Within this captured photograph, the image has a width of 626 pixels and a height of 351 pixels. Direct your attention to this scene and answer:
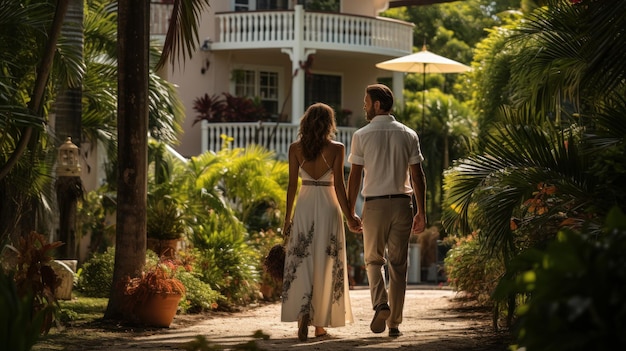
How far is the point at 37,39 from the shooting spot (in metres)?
11.7

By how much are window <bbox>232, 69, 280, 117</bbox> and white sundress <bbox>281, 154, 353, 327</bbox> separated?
21.2 metres

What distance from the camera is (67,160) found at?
553 inches

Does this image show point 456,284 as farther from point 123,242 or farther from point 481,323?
point 123,242

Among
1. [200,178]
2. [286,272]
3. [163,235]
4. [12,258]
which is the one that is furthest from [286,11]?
[286,272]

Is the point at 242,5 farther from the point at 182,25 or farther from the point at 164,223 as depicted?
the point at 182,25

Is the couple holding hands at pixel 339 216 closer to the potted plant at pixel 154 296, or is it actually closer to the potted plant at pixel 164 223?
the potted plant at pixel 154 296

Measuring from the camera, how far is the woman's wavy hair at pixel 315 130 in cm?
978

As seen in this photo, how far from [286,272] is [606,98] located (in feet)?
9.44

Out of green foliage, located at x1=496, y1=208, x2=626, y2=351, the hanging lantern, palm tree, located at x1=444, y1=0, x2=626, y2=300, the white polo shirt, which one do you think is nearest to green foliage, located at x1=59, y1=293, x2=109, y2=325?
the hanging lantern

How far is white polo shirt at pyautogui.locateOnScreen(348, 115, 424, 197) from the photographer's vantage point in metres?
9.80

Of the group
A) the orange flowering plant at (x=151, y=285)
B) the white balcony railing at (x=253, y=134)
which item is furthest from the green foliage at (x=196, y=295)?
the white balcony railing at (x=253, y=134)

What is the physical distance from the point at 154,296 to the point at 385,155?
8.35 ft

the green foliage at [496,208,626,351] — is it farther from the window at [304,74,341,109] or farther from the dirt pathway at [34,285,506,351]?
the window at [304,74,341,109]

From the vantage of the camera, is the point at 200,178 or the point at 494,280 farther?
the point at 200,178
